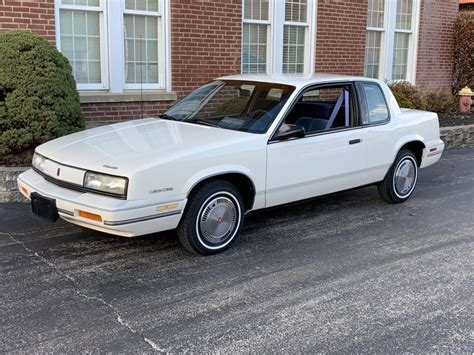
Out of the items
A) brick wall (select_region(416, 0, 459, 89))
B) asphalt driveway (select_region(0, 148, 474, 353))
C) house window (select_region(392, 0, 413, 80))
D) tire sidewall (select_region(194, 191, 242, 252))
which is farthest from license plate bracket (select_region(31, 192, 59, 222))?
brick wall (select_region(416, 0, 459, 89))

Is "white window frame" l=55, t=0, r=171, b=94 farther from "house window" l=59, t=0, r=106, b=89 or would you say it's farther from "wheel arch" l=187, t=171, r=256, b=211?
"wheel arch" l=187, t=171, r=256, b=211

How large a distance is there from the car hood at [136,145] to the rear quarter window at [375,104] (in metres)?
1.75

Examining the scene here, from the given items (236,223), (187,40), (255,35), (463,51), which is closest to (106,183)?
(236,223)

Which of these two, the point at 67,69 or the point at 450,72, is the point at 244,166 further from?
the point at 450,72

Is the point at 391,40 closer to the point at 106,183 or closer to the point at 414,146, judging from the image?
the point at 414,146

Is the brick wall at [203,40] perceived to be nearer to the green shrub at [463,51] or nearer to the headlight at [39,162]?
the headlight at [39,162]

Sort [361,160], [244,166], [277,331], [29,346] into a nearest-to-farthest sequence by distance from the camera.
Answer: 1. [29,346]
2. [277,331]
3. [244,166]
4. [361,160]

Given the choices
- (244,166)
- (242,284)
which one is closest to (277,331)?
(242,284)

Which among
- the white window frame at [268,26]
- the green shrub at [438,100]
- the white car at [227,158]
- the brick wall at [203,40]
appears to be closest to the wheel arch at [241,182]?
the white car at [227,158]

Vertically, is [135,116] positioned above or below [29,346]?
above

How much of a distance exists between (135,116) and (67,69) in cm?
200

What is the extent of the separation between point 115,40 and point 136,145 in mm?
4484

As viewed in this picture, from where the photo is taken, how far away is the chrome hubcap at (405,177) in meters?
6.81

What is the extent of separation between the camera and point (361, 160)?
6.15 m
